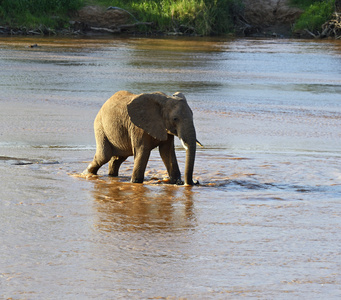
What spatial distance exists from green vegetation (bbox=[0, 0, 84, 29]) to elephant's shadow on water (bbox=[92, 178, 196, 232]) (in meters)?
32.3

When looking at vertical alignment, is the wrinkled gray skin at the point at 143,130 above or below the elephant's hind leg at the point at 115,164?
above

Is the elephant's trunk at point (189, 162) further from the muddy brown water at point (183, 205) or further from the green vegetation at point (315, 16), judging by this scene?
the green vegetation at point (315, 16)

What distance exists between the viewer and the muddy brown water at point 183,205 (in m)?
4.70

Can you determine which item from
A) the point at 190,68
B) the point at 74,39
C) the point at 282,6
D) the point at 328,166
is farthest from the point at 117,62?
the point at 282,6

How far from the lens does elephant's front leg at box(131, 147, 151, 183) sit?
313 inches

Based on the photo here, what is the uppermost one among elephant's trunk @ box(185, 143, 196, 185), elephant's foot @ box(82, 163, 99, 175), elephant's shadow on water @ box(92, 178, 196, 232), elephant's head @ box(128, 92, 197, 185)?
elephant's head @ box(128, 92, 197, 185)

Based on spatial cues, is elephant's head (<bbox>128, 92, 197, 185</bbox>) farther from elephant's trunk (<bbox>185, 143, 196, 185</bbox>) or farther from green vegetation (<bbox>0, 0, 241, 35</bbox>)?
green vegetation (<bbox>0, 0, 241, 35</bbox>)

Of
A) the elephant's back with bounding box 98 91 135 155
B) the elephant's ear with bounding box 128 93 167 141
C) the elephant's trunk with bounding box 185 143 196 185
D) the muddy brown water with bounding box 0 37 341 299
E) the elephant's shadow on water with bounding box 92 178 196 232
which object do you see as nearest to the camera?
the muddy brown water with bounding box 0 37 341 299

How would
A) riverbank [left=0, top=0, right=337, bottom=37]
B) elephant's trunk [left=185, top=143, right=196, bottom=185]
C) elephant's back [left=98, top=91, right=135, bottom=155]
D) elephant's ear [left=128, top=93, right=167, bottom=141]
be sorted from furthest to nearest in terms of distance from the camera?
riverbank [left=0, top=0, right=337, bottom=37]
elephant's back [left=98, top=91, right=135, bottom=155]
elephant's ear [left=128, top=93, right=167, bottom=141]
elephant's trunk [left=185, top=143, right=196, bottom=185]

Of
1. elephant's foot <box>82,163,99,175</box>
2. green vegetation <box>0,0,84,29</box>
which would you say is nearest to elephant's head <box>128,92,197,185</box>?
elephant's foot <box>82,163,99,175</box>

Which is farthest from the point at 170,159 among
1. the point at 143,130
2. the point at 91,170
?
the point at 91,170

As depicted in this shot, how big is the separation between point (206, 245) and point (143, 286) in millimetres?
1064

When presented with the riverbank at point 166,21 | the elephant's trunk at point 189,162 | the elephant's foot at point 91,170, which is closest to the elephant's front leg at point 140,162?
the elephant's trunk at point 189,162

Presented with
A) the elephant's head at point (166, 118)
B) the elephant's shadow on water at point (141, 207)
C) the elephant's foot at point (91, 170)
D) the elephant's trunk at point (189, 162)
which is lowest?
the elephant's foot at point (91, 170)
